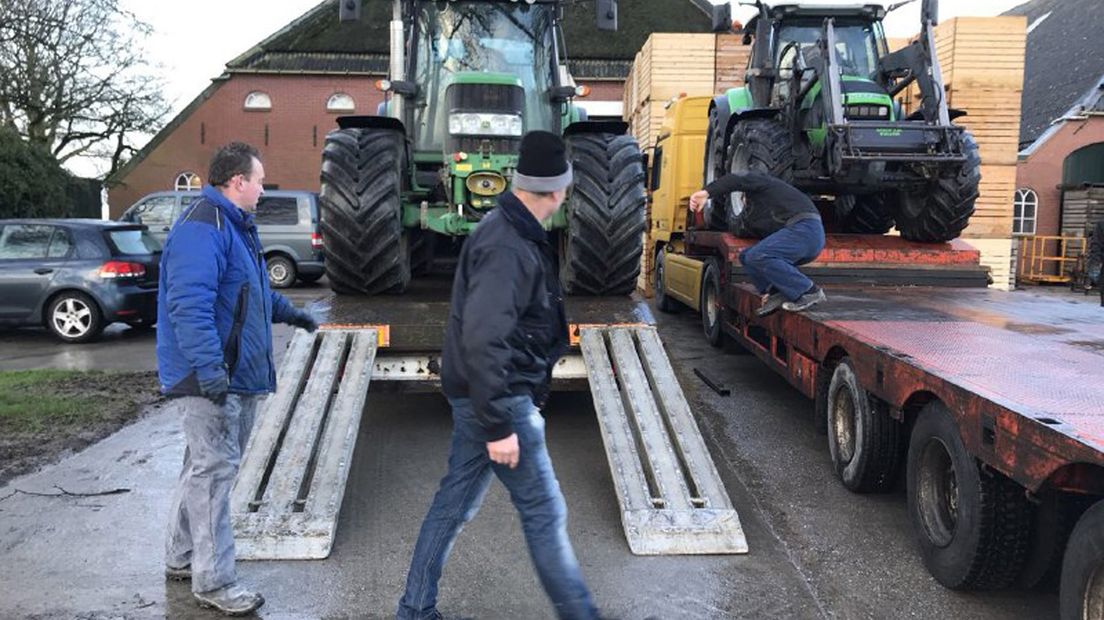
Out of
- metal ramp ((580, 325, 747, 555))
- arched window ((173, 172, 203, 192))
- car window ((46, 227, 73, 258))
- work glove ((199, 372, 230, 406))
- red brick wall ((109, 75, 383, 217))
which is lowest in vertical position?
metal ramp ((580, 325, 747, 555))

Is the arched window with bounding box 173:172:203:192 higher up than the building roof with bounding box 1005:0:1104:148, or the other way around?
the building roof with bounding box 1005:0:1104:148

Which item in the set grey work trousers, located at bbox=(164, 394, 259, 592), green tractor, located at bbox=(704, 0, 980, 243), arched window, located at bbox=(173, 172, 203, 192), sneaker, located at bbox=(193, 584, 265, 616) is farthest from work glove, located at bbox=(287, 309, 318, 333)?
arched window, located at bbox=(173, 172, 203, 192)

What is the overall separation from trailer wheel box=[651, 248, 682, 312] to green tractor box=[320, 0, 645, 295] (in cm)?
529

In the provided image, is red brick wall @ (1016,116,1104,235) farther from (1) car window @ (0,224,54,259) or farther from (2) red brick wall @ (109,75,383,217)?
(1) car window @ (0,224,54,259)

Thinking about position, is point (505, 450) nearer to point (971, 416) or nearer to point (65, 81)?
point (971, 416)

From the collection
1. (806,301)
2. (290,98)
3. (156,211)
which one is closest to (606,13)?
(806,301)

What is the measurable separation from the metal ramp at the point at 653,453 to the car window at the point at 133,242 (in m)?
7.30

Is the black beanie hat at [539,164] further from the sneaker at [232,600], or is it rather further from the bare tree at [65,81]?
the bare tree at [65,81]

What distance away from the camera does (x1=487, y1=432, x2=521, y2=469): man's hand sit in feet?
9.78

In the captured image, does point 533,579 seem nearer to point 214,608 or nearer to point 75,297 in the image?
point 214,608

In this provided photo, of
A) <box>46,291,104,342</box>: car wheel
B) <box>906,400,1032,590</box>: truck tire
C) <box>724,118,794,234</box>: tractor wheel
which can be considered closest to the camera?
<box>906,400,1032,590</box>: truck tire

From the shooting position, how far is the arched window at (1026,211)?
2488 centimetres

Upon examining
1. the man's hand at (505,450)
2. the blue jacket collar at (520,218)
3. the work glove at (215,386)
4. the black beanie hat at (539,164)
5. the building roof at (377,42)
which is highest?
the building roof at (377,42)

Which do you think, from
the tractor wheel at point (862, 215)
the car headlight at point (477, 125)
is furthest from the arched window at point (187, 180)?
the car headlight at point (477, 125)
